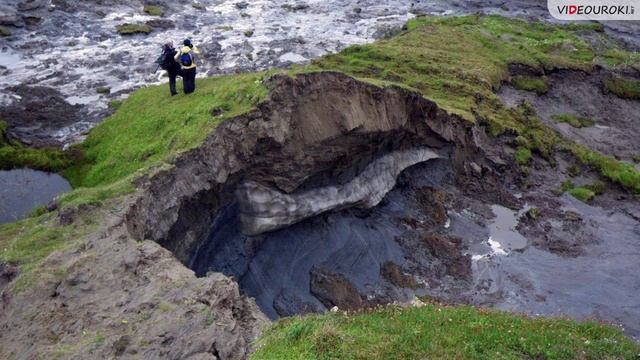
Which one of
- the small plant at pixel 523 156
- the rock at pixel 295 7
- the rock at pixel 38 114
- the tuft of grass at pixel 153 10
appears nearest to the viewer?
the rock at pixel 38 114

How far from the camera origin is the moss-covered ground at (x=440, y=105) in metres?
10.5

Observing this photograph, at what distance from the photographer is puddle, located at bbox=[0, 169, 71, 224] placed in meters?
18.9

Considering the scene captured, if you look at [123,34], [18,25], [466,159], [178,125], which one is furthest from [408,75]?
[18,25]

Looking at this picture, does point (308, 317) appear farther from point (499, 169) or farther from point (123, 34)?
Result: point (123, 34)

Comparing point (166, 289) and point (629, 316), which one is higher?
point (166, 289)

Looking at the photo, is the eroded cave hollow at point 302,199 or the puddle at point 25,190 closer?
the eroded cave hollow at point 302,199

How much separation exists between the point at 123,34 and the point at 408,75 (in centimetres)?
1823

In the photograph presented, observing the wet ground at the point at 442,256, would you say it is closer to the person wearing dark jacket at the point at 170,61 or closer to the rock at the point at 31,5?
the person wearing dark jacket at the point at 170,61

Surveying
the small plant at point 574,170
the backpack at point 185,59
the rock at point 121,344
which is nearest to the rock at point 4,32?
the backpack at point 185,59

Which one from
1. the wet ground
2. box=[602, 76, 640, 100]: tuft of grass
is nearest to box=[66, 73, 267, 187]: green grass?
the wet ground

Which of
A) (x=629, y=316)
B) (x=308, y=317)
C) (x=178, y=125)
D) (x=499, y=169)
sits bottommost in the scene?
(x=629, y=316)

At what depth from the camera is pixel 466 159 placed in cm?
2488

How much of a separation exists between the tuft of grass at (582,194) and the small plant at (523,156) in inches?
85.2

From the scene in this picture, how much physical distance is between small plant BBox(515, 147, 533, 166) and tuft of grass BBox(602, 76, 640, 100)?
11.1 metres
